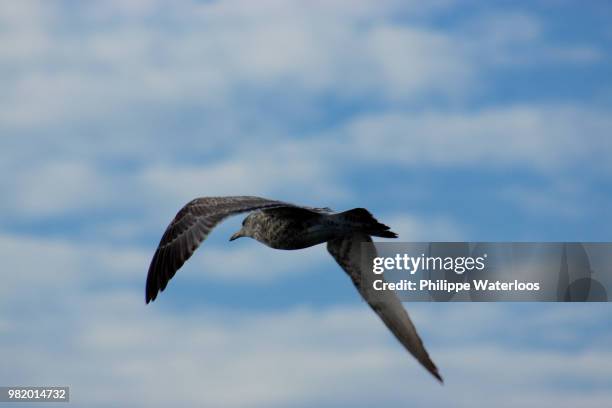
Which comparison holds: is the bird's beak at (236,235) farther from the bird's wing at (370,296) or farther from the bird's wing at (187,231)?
the bird's wing at (187,231)

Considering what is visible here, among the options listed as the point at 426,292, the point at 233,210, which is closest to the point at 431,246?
the point at 426,292

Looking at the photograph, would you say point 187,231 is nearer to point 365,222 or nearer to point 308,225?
point 308,225

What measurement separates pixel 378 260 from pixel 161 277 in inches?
168

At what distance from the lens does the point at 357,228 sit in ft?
125

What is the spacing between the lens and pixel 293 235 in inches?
1510

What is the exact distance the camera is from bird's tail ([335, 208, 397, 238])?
37500 millimetres

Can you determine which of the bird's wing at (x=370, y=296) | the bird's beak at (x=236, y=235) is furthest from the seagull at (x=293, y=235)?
the bird's beak at (x=236, y=235)

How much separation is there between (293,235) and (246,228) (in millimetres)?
1860

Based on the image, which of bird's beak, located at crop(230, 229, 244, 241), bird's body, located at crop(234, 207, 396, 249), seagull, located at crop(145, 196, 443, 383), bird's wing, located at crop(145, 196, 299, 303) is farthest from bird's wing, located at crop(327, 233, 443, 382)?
bird's wing, located at crop(145, 196, 299, 303)

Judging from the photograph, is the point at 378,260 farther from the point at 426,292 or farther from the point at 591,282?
the point at 591,282

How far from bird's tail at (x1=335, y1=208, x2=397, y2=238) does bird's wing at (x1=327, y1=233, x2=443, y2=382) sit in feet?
3.12

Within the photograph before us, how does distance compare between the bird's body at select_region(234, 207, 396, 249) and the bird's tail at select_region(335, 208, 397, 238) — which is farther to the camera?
the bird's body at select_region(234, 207, 396, 249)

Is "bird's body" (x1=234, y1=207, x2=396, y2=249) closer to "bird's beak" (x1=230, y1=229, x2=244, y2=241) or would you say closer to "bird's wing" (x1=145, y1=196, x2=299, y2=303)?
"bird's wing" (x1=145, y1=196, x2=299, y2=303)

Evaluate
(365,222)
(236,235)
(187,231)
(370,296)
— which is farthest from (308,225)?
(236,235)
